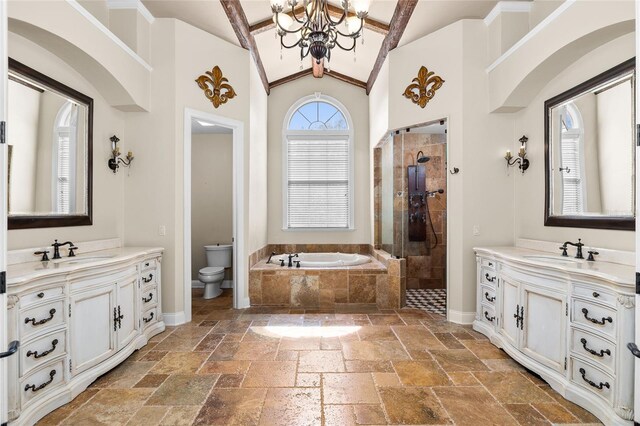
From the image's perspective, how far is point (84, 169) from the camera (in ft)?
10.3

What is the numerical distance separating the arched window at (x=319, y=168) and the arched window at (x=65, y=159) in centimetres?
328

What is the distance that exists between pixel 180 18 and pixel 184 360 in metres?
3.50

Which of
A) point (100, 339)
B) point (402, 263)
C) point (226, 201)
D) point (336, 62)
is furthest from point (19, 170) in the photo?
point (336, 62)

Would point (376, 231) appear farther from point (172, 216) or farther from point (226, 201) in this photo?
point (172, 216)

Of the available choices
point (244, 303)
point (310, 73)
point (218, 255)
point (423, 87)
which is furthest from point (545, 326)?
point (310, 73)

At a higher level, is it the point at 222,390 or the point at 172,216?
the point at 172,216

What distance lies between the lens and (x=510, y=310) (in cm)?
290

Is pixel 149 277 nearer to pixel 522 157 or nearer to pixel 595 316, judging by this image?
pixel 595 316

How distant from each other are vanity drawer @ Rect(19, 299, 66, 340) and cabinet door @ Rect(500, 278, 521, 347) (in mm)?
3339

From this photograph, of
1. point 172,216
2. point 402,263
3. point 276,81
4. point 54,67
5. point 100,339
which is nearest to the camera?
point 100,339

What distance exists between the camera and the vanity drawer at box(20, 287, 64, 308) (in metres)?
1.97

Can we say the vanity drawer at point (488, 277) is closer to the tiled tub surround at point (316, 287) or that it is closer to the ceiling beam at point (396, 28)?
the tiled tub surround at point (316, 287)

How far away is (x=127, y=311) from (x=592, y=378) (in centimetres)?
340

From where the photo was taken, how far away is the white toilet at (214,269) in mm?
4824
